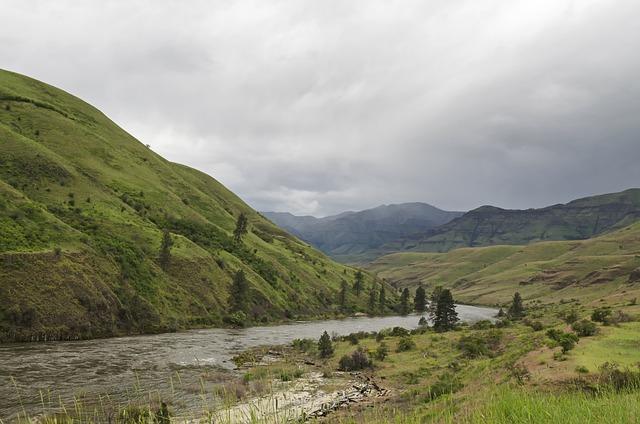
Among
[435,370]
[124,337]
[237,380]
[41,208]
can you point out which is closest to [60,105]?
[41,208]

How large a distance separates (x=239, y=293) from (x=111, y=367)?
5446 cm

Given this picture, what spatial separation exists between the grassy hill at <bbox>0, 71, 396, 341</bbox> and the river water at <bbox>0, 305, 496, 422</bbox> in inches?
249

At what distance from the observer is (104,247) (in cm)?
7869

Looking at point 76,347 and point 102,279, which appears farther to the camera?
point 102,279

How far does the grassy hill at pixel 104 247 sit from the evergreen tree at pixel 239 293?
1.96 metres

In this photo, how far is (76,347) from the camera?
2116 inches

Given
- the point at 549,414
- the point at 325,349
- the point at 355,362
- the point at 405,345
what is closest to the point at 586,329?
the point at 355,362

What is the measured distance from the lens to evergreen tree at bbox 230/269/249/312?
96.8 meters

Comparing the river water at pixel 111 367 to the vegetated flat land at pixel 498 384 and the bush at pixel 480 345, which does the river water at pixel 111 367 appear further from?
the bush at pixel 480 345

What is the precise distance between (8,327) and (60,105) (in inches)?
5166

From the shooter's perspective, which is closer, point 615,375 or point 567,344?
point 615,375

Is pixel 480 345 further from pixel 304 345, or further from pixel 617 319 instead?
pixel 304 345

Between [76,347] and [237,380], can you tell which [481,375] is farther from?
[76,347]

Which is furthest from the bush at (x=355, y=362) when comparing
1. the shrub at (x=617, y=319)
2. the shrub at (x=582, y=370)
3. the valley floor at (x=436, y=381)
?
the shrub at (x=582, y=370)
